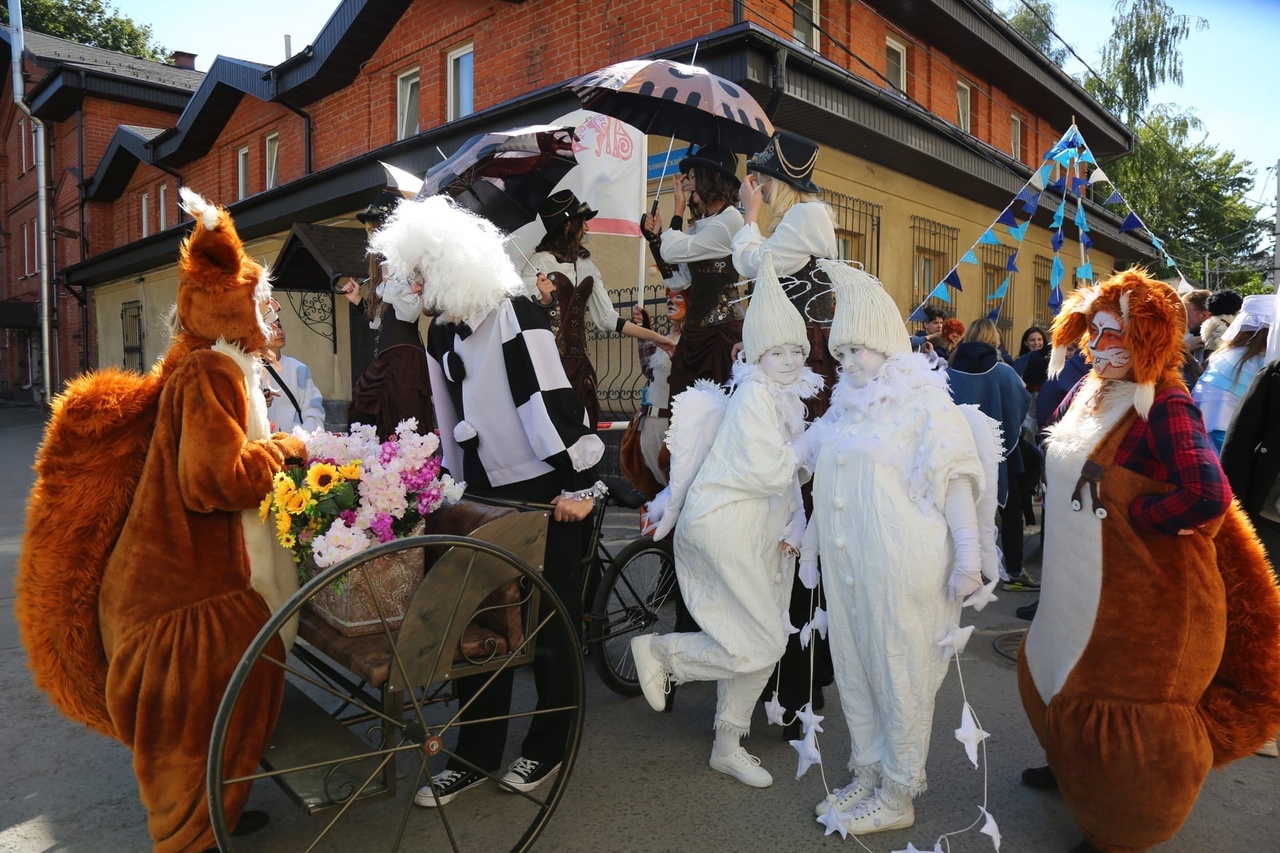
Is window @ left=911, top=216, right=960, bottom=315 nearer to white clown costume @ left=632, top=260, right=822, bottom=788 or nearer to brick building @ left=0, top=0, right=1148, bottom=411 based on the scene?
brick building @ left=0, top=0, right=1148, bottom=411

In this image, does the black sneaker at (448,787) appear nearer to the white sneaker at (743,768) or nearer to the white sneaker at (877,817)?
the white sneaker at (743,768)

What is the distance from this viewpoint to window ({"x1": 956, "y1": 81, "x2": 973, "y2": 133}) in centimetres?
1451

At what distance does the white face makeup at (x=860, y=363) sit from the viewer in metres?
2.81

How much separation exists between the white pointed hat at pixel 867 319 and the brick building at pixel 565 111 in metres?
4.80

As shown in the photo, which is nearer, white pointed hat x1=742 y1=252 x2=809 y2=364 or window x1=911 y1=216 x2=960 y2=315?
white pointed hat x1=742 y1=252 x2=809 y2=364

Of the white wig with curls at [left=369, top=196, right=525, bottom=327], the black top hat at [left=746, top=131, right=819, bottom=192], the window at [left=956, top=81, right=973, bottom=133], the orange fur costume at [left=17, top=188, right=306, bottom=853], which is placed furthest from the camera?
the window at [left=956, top=81, right=973, bottom=133]

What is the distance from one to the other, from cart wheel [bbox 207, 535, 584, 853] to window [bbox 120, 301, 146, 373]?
20629 mm

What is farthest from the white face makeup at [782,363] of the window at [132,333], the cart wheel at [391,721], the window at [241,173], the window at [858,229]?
→ the window at [132,333]

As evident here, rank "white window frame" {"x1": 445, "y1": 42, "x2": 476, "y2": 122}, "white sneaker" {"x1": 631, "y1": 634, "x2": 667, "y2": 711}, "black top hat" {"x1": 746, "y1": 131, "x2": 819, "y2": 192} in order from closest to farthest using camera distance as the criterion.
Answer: "white sneaker" {"x1": 631, "y1": 634, "x2": 667, "y2": 711} < "black top hat" {"x1": 746, "y1": 131, "x2": 819, "y2": 192} < "white window frame" {"x1": 445, "y1": 42, "x2": 476, "y2": 122}

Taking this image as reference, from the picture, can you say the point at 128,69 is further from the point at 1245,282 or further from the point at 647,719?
the point at 1245,282

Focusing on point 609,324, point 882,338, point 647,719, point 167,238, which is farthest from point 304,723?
point 167,238

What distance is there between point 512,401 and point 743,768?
161cm

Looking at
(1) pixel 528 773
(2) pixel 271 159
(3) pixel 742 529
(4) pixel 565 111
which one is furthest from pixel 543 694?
(2) pixel 271 159

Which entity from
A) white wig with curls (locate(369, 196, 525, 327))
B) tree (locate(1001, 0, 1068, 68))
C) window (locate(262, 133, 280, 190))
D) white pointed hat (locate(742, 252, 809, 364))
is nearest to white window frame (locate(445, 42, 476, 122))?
window (locate(262, 133, 280, 190))
